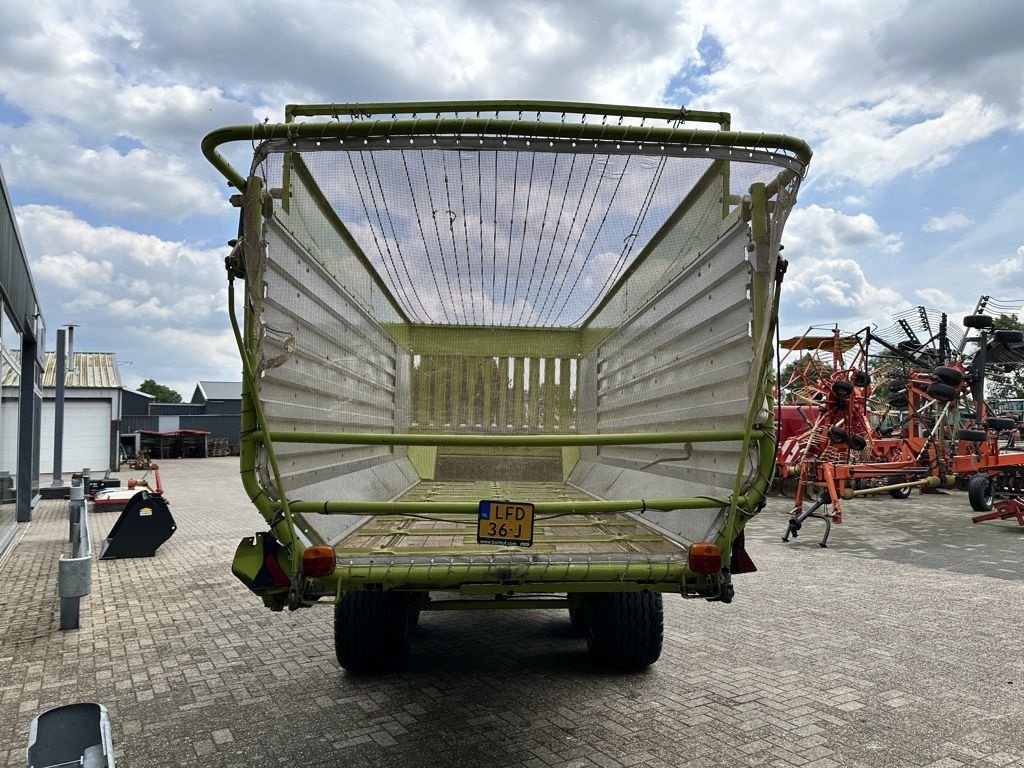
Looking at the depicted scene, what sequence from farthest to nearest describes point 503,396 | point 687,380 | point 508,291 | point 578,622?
point 503,396 → point 508,291 → point 578,622 → point 687,380

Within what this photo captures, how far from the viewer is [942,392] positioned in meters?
12.1

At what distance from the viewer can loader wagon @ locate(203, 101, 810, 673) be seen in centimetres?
284

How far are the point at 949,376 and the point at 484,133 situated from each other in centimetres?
1199

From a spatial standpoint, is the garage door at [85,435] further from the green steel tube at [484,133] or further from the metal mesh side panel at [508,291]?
the green steel tube at [484,133]

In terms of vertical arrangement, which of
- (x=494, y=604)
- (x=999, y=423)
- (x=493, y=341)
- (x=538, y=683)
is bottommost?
(x=538, y=683)

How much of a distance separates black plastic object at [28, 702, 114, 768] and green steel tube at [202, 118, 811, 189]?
1.98 m

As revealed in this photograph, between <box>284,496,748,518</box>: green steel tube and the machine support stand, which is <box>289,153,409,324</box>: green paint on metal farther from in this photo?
the machine support stand

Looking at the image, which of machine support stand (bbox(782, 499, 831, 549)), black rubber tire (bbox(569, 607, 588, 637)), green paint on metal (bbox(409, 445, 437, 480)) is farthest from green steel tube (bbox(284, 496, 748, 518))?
machine support stand (bbox(782, 499, 831, 549))

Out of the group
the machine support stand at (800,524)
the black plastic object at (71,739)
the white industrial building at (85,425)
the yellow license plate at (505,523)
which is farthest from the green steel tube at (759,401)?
the white industrial building at (85,425)

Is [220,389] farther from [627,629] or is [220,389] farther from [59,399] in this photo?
[627,629]

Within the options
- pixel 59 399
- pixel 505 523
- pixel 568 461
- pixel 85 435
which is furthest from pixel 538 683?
pixel 85 435

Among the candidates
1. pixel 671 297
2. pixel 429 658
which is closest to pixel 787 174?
pixel 671 297

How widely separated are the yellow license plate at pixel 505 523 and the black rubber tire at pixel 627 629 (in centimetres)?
127

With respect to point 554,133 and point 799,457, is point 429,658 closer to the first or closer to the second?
point 554,133
